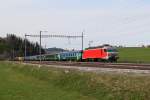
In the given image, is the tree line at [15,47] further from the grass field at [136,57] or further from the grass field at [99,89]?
the grass field at [99,89]

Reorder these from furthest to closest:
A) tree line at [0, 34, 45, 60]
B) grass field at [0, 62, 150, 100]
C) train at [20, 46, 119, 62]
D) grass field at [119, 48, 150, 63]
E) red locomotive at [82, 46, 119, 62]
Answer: tree line at [0, 34, 45, 60] < grass field at [119, 48, 150, 63] < train at [20, 46, 119, 62] < red locomotive at [82, 46, 119, 62] < grass field at [0, 62, 150, 100]

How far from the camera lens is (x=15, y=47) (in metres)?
187

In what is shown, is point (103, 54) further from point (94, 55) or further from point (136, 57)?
point (136, 57)

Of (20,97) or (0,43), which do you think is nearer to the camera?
(20,97)

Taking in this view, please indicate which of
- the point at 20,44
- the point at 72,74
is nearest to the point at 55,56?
the point at 72,74

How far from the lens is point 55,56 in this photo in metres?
97.0

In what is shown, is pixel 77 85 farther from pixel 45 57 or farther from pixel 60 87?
pixel 45 57

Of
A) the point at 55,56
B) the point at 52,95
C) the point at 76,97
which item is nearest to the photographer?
the point at 76,97

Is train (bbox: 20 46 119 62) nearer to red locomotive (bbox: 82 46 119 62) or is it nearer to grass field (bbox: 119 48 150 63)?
red locomotive (bbox: 82 46 119 62)

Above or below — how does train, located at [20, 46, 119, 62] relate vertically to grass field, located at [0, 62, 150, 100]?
above

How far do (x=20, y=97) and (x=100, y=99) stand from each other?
15.6 ft

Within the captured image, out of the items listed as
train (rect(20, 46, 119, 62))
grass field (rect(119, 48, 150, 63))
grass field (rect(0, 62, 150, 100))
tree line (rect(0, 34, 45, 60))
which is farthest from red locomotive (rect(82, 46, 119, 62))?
tree line (rect(0, 34, 45, 60))

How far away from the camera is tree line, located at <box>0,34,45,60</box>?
177875 millimetres

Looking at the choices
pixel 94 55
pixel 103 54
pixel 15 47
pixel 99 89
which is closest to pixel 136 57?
pixel 94 55
